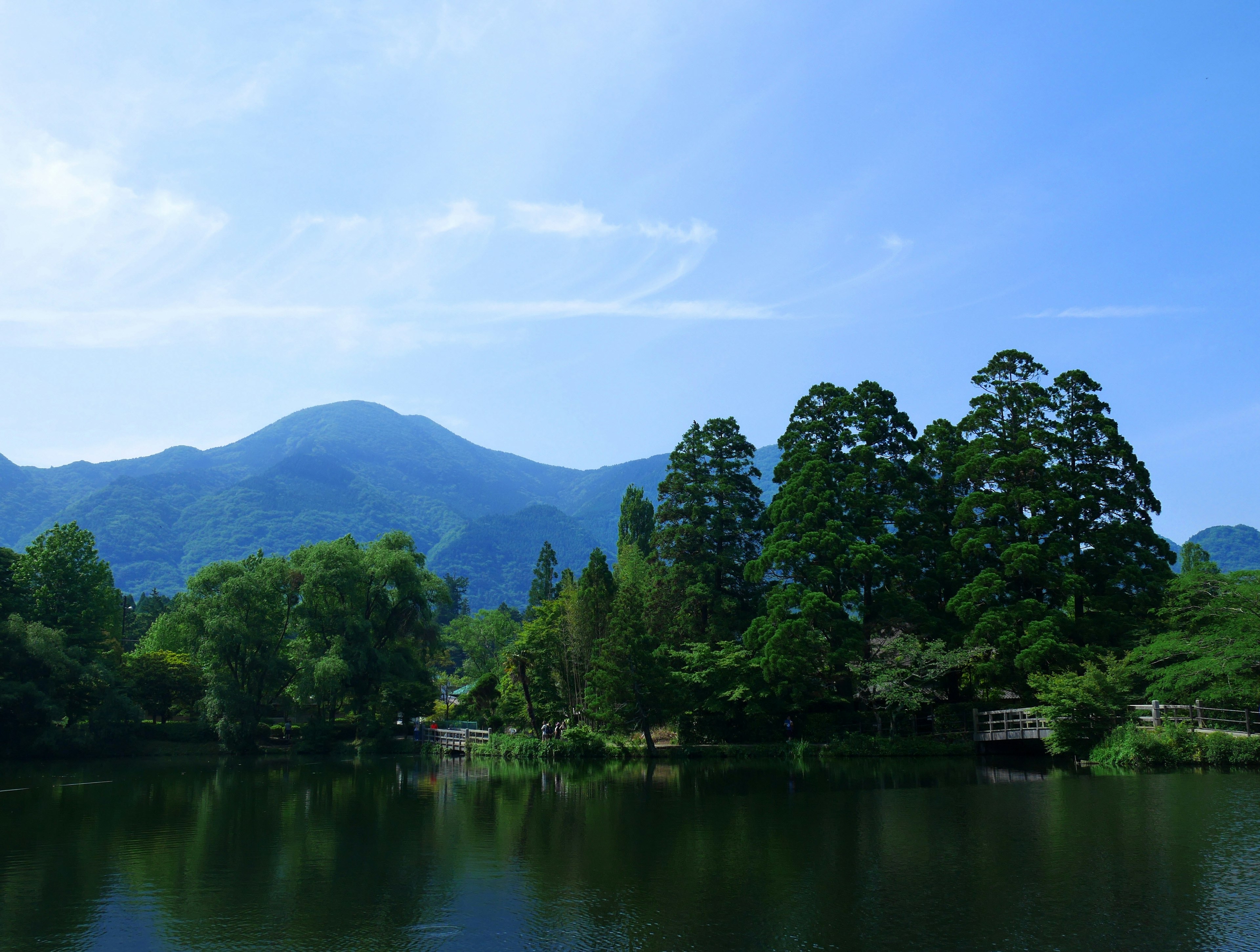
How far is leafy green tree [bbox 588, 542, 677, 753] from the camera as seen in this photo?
41875mm

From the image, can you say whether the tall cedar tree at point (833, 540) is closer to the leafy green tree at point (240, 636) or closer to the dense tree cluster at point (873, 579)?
the dense tree cluster at point (873, 579)

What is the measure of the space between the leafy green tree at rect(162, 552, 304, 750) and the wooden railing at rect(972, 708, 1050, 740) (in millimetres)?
41411

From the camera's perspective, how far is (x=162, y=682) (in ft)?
193

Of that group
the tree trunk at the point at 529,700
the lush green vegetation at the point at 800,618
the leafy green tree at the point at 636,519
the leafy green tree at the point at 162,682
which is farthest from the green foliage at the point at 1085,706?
the leafy green tree at the point at 162,682

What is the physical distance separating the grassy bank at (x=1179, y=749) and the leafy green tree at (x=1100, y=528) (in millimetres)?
7379

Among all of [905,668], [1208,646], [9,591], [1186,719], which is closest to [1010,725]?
[905,668]

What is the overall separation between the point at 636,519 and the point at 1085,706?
43.2 m

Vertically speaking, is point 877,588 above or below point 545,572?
below

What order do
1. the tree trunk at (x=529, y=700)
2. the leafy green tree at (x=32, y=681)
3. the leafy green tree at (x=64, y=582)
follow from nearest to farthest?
the leafy green tree at (x=32, y=681) < the tree trunk at (x=529, y=700) < the leafy green tree at (x=64, y=582)

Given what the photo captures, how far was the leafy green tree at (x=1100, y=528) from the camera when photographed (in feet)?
132

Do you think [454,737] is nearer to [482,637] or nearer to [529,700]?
[529,700]

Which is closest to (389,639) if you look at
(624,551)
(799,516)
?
(624,551)

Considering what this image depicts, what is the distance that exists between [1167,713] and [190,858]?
32400 millimetres

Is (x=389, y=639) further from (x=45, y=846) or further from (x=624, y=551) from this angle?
(x=45, y=846)
